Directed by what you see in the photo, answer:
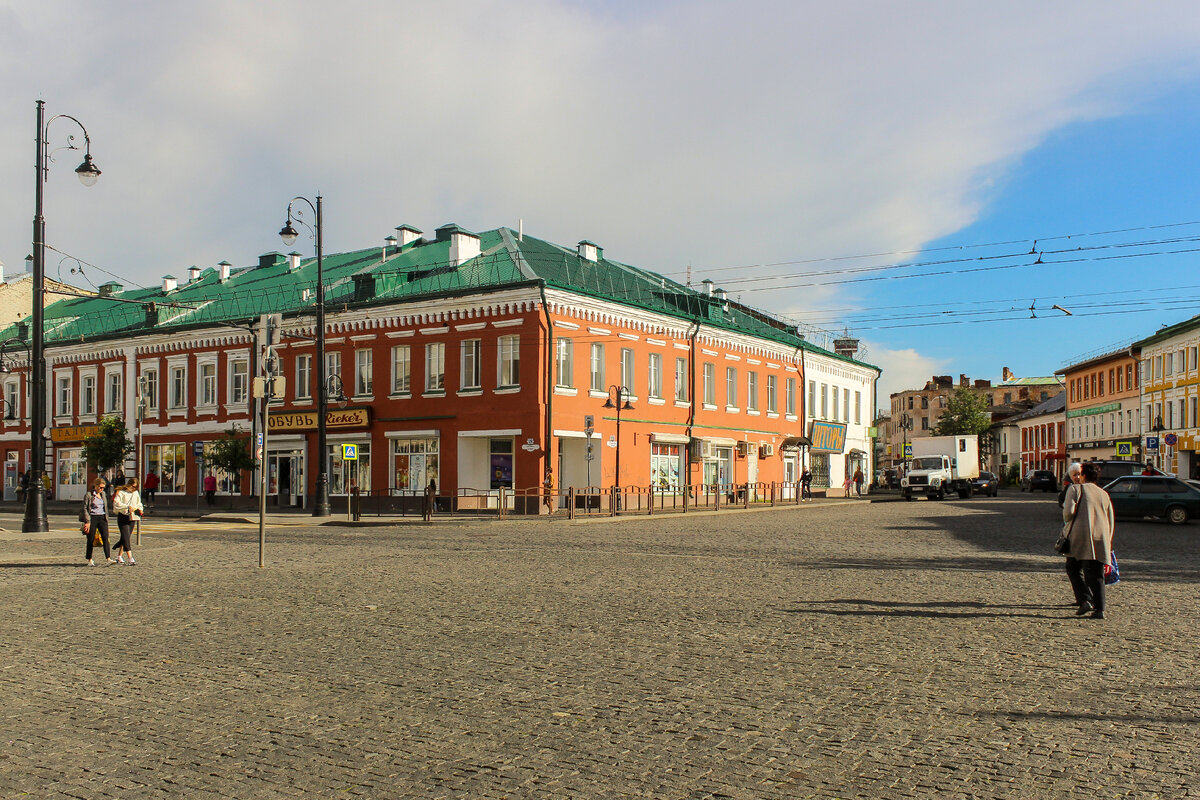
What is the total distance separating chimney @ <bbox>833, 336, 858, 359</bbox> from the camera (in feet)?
211

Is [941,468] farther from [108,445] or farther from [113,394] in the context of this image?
[113,394]

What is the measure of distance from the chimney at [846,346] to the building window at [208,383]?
36414mm

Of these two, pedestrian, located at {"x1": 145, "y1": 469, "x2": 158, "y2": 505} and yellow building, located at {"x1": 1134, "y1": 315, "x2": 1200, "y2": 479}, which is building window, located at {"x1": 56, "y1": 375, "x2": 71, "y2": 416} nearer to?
pedestrian, located at {"x1": 145, "y1": 469, "x2": 158, "y2": 505}

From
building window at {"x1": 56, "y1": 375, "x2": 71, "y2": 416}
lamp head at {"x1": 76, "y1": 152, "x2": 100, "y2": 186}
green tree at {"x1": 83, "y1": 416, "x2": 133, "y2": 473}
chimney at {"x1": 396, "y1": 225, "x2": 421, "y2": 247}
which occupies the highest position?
chimney at {"x1": 396, "y1": 225, "x2": 421, "y2": 247}

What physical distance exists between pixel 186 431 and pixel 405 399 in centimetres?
1351

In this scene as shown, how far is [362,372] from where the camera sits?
139 ft

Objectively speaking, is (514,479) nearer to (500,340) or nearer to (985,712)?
(500,340)

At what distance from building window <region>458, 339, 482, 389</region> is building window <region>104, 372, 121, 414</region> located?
20889mm

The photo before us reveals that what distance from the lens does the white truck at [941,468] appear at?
180 ft

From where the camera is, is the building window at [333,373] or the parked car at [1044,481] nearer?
the building window at [333,373]

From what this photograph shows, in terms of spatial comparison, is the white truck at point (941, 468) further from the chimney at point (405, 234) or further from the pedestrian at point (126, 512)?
the pedestrian at point (126, 512)

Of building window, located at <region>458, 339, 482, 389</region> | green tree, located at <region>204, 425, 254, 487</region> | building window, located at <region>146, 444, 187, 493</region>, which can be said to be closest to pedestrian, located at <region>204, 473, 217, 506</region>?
green tree, located at <region>204, 425, 254, 487</region>

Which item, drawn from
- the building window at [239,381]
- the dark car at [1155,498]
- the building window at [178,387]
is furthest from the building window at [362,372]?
the dark car at [1155,498]

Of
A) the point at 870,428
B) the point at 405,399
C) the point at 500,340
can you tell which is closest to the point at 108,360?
the point at 405,399
